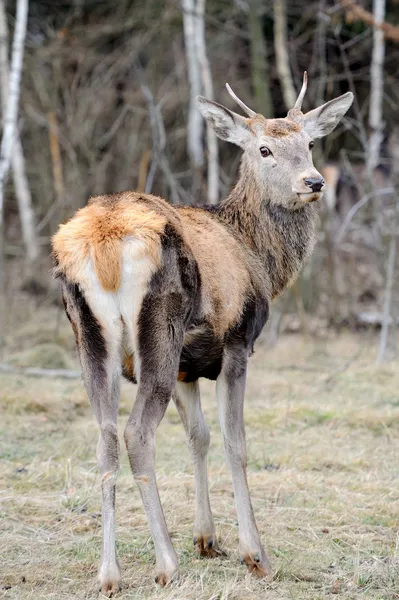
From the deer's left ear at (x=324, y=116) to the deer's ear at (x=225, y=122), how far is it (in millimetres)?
456

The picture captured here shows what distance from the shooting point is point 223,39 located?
18797mm

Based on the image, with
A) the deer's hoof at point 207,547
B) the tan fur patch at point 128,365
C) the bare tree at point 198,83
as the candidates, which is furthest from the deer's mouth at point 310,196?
the bare tree at point 198,83

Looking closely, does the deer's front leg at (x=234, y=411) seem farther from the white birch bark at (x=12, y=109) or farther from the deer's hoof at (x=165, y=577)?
the white birch bark at (x=12, y=109)

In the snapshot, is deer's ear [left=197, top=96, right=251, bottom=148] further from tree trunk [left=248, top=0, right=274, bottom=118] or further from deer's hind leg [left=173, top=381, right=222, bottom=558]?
tree trunk [left=248, top=0, right=274, bottom=118]

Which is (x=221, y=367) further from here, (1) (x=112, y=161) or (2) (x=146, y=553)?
(1) (x=112, y=161)

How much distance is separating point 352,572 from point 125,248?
6.83 ft

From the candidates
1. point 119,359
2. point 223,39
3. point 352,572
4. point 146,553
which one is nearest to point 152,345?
point 119,359

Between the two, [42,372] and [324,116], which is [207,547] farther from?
[42,372]

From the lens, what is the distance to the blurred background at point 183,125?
12508 mm

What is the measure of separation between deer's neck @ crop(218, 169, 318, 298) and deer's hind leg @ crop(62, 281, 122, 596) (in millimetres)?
1530

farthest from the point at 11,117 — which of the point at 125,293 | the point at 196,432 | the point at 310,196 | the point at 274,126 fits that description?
the point at 125,293

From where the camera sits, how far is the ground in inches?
179

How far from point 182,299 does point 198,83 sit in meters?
11.3

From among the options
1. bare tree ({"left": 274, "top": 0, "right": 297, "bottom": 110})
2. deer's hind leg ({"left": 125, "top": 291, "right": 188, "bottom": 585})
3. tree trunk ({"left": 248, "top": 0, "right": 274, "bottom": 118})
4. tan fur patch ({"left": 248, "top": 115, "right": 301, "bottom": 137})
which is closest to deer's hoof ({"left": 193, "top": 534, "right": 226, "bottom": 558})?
deer's hind leg ({"left": 125, "top": 291, "right": 188, "bottom": 585})
